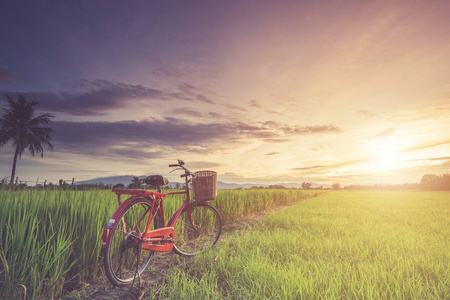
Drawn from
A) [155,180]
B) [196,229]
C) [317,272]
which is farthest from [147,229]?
[317,272]

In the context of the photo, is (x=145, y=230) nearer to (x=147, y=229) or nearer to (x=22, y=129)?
(x=147, y=229)

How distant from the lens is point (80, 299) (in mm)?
3010

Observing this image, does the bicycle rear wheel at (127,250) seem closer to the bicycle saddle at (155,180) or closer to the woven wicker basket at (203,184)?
the bicycle saddle at (155,180)

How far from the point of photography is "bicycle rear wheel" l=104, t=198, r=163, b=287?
326cm

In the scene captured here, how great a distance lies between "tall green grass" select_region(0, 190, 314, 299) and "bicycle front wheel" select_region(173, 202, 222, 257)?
1.68 meters

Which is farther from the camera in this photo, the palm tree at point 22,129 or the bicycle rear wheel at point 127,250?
the palm tree at point 22,129

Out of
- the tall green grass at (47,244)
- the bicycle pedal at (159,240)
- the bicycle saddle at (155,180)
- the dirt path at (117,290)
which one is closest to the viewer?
the tall green grass at (47,244)

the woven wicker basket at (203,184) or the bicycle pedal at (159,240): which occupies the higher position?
the woven wicker basket at (203,184)

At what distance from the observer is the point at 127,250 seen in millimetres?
4188

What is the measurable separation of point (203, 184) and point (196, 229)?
1.31 meters

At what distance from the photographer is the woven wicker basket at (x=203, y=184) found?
4.99 metres

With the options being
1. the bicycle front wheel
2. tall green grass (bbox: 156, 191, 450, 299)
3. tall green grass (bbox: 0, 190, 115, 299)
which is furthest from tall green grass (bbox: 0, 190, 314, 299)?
the bicycle front wheel

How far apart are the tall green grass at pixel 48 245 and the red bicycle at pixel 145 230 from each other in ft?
1.20

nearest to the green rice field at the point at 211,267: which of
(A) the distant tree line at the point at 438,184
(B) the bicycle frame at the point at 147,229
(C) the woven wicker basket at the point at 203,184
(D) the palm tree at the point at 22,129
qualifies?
(B) the bicycle frame at the point at 147,229
